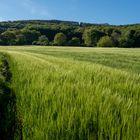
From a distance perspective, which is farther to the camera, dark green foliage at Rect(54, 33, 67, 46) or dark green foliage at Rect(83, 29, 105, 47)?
dark green foliage at Rect(83, 29, 105, 47)

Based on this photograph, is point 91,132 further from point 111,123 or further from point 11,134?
point 11,134

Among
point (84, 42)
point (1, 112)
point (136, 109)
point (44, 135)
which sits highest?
point (136, 109)

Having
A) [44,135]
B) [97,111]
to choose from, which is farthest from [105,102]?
[44,135]

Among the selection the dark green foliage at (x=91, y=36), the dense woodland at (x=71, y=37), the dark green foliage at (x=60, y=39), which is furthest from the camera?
the dark green foliage at (x=91, y=36)

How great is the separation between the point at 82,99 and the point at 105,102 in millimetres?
345

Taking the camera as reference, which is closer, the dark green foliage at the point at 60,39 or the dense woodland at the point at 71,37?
the dense woodland at the point at 71,37

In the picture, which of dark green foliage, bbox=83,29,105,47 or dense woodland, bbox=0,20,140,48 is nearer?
dense woodland, bbox=0,20,140,48

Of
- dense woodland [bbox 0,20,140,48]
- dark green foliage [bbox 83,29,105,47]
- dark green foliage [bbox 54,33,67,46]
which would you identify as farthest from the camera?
dark green foliage [bbox 83,29,105,47]

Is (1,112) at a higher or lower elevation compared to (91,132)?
lower

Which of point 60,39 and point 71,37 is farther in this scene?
point 71,37

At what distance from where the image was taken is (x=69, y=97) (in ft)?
13.9

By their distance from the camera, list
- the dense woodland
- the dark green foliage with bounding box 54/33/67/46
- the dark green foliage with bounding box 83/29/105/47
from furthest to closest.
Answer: the dark green foliage with bounding box 83/29/105/47 < the dark green foliage with bounding box 54/33/67/46 < the dense woodland

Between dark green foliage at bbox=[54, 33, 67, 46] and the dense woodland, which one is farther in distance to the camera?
dark green foliage at bbox=[54, 33, 67, 46]

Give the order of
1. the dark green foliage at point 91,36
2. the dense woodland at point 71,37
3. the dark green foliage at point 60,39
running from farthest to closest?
the dark green foliage at point 91,36, the dark green foliage at point 60,39, the dense woodland at point 71,37
